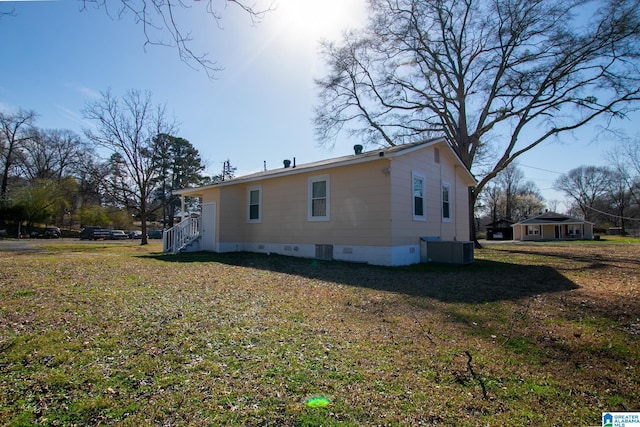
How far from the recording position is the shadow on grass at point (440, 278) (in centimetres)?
672


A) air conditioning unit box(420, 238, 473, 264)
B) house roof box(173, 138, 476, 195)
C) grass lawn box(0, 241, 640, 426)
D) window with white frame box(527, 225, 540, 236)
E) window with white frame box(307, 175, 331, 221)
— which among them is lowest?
grass lawn box(0, 241, 640, 426)

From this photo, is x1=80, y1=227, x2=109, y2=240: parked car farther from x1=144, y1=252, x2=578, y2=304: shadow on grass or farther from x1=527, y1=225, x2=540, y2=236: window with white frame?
x1=527, y1=225, x2=540, y2=236: window with white frame

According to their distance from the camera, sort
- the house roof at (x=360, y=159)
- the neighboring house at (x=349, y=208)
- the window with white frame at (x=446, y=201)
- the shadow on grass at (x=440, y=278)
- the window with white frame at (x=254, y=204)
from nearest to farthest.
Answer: the shadow on grass at (x=440, y=278), the house roof at (x=360, y=159), the neighboring house at (x=349, y=208), the window with white frame at (x=446, y=201), the window with white frame at (x=254, y=204)

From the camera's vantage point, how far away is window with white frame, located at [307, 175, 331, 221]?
472 inches

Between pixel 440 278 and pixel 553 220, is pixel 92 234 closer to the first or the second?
pixel 440 278

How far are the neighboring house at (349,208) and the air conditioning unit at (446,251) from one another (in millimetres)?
199

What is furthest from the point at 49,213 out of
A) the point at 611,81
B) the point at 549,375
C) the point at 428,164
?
the point at 611,81

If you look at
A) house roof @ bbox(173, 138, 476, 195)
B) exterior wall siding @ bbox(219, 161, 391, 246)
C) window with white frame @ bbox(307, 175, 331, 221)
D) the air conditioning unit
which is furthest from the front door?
the air conditioning unit

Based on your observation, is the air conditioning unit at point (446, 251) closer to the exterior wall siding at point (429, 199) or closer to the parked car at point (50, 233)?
the exterior wall siding at point (429, 199)

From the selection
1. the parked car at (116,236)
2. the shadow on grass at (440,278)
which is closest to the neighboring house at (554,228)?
the shadow on grass at (440,278)

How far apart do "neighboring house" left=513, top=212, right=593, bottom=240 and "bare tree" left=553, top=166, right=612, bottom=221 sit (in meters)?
18.4

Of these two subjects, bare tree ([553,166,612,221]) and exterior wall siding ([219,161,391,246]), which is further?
bare tree ([553,166,612,221])

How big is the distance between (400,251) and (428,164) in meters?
3.85

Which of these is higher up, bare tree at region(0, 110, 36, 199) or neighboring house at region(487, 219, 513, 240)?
bare tree at region(0, 110, 36, 199)
